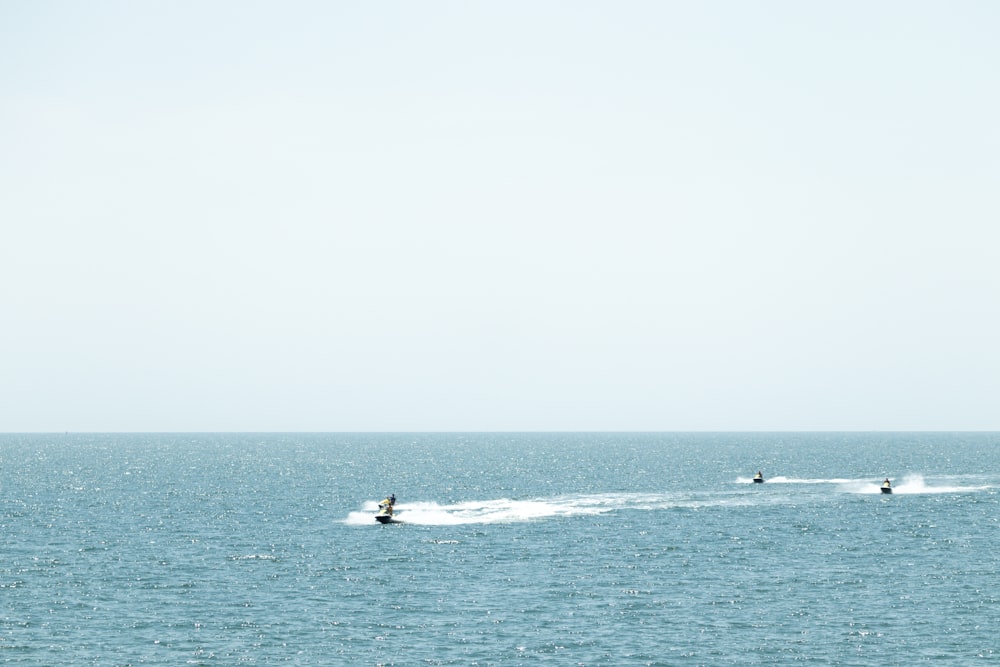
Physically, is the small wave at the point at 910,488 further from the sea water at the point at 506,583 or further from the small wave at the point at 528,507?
the small wave at the point at 528,507

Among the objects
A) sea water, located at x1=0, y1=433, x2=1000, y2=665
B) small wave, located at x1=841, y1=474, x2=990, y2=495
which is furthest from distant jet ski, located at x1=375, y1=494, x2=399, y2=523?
small wave, located at x1=841, y1=474, x2=990, y2=495

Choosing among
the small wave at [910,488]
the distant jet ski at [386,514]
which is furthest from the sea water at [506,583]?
the small wave at [910,488]

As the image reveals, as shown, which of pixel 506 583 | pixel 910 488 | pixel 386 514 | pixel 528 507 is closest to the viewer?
pixel 506 583

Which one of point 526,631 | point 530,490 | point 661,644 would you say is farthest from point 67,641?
point 530,490

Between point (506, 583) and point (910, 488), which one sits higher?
point (910, 488)

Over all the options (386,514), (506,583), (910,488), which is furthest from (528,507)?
(910,488)

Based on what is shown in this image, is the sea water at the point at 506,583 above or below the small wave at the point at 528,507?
below

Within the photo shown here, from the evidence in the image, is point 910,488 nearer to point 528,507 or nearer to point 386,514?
point 528,507

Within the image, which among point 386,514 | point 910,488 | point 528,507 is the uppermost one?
point 910,488

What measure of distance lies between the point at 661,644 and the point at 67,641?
3638 centimetres

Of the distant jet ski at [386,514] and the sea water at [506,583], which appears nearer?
the sea water at [506,583]

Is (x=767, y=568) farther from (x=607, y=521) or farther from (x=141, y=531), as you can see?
(x=141, y=531)

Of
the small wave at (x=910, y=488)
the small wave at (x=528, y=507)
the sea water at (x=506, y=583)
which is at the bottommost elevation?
the sea water at (x=506, y=583)

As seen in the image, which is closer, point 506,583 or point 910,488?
point 506,583
